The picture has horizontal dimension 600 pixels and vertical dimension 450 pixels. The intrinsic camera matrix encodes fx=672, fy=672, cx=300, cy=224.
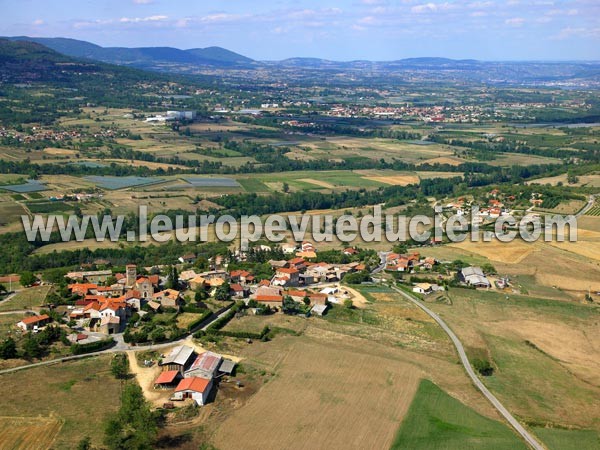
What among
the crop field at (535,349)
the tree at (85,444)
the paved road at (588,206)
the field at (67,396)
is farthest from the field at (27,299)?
the paved road at (588,206)

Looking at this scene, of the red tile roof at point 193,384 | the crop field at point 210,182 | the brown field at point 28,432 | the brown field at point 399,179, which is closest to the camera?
the brown field at point 28,432

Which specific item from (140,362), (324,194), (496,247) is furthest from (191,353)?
(324,194)

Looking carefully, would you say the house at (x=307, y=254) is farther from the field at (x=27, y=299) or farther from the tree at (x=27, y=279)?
the tree at (x=27, y=279)

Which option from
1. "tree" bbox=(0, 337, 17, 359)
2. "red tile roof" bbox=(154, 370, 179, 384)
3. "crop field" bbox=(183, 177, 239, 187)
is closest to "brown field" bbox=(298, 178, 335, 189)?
"crop field" bbox=(183, 177, 239, 187)

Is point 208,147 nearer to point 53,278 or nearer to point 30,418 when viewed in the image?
point 53,278

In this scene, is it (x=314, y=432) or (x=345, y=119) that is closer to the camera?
(x=314, y=432)

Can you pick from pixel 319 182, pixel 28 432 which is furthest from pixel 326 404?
pixel 319 182
